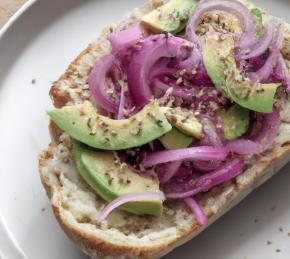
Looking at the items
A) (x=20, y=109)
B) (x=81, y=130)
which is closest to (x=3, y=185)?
(x=20, y=109)

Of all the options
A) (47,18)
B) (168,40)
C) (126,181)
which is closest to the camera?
(126,181)

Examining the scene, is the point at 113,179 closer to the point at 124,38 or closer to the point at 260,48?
the point at 124,38

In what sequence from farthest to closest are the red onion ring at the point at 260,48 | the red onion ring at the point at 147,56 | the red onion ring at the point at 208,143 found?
the red onion ring at the point at 260,48 → the red onion ring at the point at 147,56 → the red onion ring at the point at 208,143

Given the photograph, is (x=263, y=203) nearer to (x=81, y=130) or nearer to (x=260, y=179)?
(x=260, y=179)

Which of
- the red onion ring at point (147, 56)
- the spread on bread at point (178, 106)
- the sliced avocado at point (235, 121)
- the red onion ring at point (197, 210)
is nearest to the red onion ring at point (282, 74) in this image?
the spread on bread at point (178, 106)

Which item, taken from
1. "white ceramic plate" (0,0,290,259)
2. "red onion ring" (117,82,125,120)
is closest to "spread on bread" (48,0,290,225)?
"red onion ring" (117,82,125,120)

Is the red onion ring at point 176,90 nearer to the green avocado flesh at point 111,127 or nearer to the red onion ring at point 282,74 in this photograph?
the green avocado flesh at point 111,127
